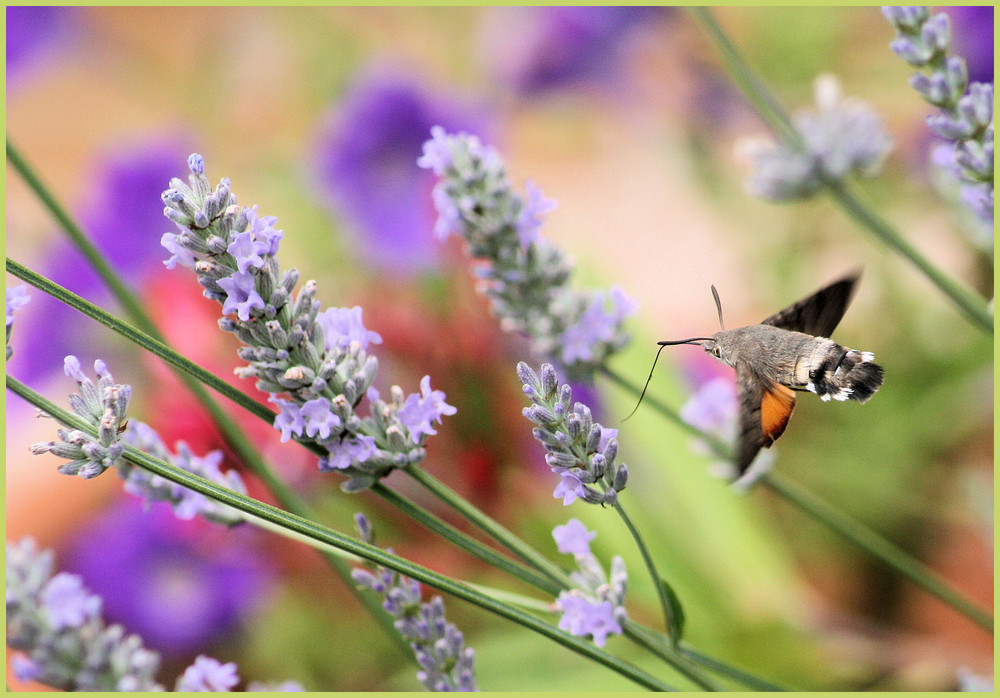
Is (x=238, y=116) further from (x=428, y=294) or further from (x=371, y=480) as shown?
(x=371, y=480)

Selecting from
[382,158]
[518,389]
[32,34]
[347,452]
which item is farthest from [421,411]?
[32,34]

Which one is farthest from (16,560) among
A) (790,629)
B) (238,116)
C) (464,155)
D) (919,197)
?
(238,116)

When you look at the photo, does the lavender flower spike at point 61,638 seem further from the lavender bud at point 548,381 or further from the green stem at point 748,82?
the green stem at point 748,82

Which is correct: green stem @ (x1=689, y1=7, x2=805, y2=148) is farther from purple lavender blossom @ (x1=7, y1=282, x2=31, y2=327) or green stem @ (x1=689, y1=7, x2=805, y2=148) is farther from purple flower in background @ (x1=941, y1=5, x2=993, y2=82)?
purple lavender blossom @ (x1=7, y1=282, x2=31, y2=327)

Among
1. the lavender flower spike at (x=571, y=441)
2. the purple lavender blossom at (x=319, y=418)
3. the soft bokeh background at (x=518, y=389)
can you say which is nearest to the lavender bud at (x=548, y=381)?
the lavender flower spike at (x=571, y=441)

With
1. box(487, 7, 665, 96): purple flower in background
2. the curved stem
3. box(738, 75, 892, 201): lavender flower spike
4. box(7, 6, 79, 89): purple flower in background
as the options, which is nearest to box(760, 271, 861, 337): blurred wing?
the curved stem

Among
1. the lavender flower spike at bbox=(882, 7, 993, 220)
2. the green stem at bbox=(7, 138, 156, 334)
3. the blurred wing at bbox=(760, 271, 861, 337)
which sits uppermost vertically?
the lavender flower spike at bbox=(882, 7, 993, 220)
